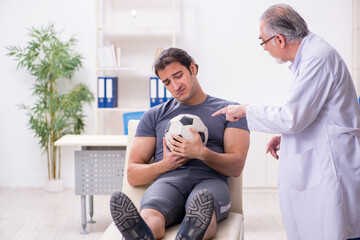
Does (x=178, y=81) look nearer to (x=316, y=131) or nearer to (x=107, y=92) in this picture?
(x=316, y=131)

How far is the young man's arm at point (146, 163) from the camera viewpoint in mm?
2172

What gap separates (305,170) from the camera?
178 cm

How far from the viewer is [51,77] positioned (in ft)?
15.0

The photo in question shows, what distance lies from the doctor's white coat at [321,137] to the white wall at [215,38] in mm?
3007

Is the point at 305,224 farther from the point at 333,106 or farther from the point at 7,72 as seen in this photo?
the point at 7,72

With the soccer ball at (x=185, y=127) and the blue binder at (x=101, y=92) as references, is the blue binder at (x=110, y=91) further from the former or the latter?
the soccer ball at (x=185, y=127)

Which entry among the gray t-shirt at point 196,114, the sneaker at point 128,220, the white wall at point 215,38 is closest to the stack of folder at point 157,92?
the white wall at point 215,38

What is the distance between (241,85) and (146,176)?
8.96 ft

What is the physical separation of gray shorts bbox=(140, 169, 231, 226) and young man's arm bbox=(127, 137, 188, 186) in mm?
38

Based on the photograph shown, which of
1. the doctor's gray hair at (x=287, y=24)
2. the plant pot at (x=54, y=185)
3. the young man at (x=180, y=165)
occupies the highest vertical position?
the doctor's gray hair at (x=287, y=24)

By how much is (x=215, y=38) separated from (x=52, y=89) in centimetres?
158

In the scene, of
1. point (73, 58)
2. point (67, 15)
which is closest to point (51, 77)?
point (73, 58)

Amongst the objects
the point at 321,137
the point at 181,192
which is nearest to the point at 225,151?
the point at 181,192

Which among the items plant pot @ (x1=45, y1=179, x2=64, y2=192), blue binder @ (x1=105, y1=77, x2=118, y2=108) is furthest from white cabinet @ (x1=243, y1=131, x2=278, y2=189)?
plant pot @ (x1=45, y1=179, x2=64, y2=192)
